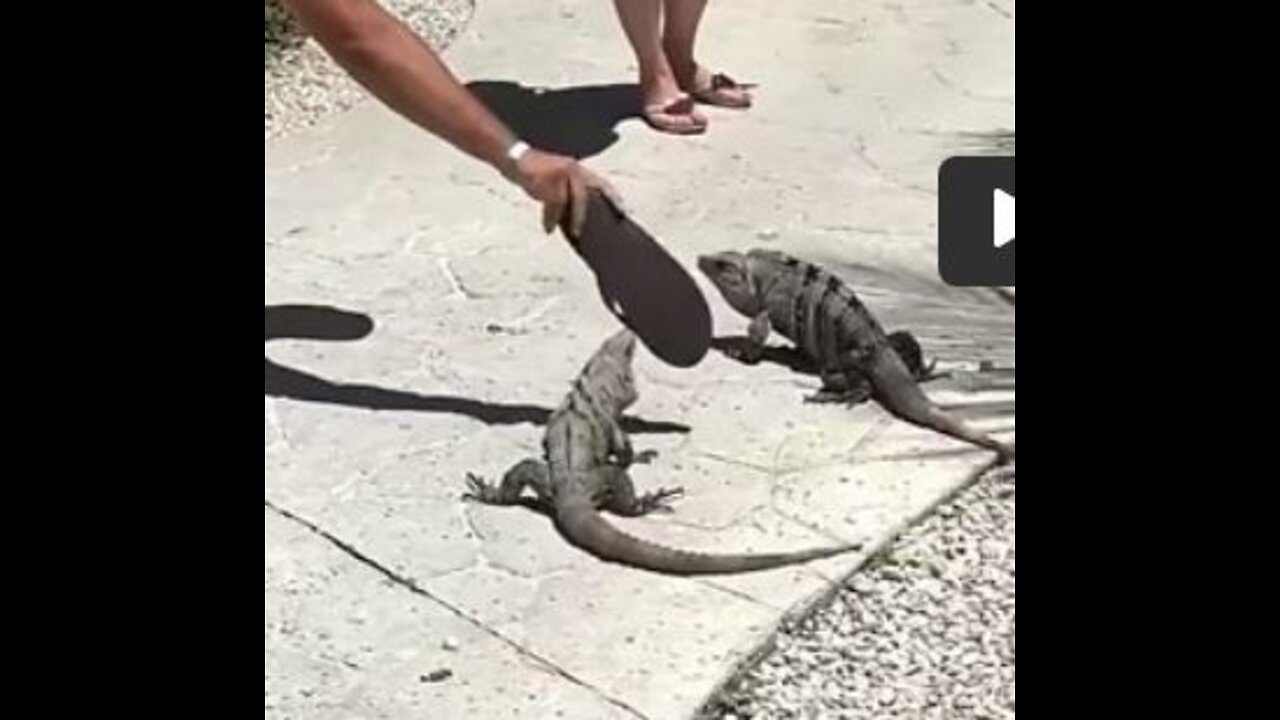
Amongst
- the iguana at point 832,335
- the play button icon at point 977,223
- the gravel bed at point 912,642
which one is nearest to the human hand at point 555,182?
the iguana at point 832,335

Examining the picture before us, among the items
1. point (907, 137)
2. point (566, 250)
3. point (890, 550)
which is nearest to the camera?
point (890, 550)

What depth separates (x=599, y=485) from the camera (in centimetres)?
461

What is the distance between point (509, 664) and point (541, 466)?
707 millimetres

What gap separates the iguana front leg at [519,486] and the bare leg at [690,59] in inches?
96.5

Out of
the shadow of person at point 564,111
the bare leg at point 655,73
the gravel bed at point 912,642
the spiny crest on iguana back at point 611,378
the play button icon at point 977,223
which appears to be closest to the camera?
the gravel bed at point 912,642

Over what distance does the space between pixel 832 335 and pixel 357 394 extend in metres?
1.15

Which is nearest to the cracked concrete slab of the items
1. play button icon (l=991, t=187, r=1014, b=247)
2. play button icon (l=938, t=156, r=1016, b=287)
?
play button icon (l=938, t=156, r=1016, b=287)

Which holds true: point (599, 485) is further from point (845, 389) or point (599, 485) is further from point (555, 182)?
point (845, 389)

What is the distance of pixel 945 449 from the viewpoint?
486cm

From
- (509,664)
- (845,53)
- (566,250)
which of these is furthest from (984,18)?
(509,664)

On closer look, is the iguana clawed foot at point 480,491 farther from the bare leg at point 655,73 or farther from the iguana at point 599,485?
the bare leg at point 655,73

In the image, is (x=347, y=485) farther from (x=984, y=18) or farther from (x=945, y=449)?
(x=984, y=18)

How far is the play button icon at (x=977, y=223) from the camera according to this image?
4744 mm
